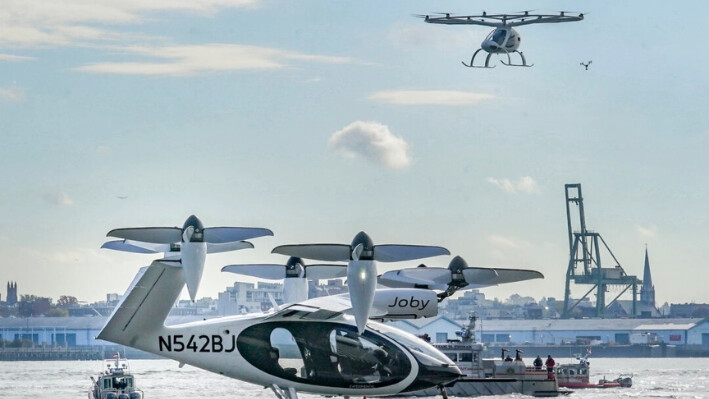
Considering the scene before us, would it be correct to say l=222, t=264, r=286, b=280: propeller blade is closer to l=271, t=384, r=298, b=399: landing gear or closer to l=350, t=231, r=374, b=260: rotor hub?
l=271, t=384, r=298, b=399: landing gear

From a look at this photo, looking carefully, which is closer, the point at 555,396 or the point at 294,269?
the point at 294,269

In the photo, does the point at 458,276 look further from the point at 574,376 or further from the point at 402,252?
the point at 574,376

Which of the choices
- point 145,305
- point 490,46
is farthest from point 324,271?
point 490,46

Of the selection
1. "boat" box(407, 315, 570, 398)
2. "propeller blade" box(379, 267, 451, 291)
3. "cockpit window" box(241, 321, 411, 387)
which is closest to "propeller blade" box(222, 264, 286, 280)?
A: "propeller blade" box(379, 267, 451, 291)

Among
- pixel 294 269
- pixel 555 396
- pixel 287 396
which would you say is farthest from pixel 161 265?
pixel 555 396

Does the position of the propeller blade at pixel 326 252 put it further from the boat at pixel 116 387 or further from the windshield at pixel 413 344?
the boat at pixel 116 387

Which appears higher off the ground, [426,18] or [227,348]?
[426,18]

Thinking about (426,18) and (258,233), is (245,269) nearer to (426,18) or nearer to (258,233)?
(258,233)
